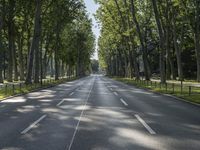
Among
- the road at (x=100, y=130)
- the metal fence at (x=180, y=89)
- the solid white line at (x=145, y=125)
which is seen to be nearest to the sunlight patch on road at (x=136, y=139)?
the road at (x=100, y=130)

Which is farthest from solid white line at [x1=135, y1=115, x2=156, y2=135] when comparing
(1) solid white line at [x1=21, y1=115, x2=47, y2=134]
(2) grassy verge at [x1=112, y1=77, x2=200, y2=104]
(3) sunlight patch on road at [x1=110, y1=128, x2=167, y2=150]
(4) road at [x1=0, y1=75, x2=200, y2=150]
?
(2) grassy verge at [x1=112, y1=77, x2=200, y2=104]

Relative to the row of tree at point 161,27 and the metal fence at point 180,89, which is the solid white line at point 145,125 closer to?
the metal fence at point 180,89

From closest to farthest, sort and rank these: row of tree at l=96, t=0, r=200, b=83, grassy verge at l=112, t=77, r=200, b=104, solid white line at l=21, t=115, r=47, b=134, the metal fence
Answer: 1. solid white line at l=21, t=115, r=47, b=134
2. grassy verge at l=112, t=77, r=200, b=104
3. the metal fence
4. row of tree at l=96, t=0, r=200, b=83

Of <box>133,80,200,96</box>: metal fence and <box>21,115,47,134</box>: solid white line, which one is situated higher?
<box>133,80,200,96</box>: metal fence

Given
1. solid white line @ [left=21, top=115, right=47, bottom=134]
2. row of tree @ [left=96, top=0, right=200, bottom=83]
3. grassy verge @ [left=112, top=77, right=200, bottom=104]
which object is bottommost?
solid white line @ [left=21, top=115, right=47, bottom=134]

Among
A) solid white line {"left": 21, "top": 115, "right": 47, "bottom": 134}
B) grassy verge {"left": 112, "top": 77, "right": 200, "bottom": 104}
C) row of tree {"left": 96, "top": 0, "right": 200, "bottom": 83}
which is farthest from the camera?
row of tree {"left": 96, "top": 0, "right": 200, "bottom": 83}

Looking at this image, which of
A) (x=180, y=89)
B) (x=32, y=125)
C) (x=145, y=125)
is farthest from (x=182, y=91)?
(x=32, y=125)

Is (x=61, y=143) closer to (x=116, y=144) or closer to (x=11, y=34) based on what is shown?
(x=116, y=144)

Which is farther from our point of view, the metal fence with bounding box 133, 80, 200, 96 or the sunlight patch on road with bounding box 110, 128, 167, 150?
the metal fence with bounding box 133, 80, 200, 96

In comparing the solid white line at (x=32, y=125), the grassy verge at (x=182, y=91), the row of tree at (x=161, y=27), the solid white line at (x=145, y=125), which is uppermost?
the row of tree at (x=161, y=27)

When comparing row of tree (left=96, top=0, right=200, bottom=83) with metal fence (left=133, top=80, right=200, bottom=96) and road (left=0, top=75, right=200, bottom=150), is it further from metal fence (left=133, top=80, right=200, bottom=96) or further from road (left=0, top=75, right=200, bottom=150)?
road (left=0, top=75, right=200, bottom=150)

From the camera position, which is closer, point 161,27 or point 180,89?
point 180,89

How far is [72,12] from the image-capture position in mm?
65062

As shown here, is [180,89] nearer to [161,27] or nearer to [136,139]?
[161,27]
